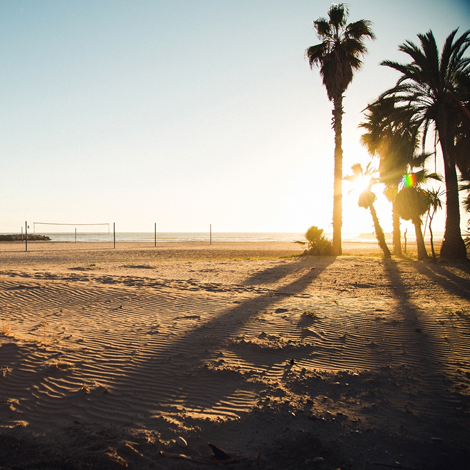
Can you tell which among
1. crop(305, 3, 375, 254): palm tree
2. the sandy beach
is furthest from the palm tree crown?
the sandy beach

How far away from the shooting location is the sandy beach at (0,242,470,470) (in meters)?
2.92

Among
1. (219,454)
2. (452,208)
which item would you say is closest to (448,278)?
(452,208)

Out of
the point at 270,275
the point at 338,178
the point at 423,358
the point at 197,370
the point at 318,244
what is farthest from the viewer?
the point at 318,244

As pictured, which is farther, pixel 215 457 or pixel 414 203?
pixel 414 203

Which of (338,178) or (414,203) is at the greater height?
(338,178)

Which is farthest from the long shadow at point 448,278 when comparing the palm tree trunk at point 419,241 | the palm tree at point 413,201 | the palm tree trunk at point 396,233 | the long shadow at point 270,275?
the palm tree trunk at point 396,233

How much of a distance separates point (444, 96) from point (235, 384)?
690 inches

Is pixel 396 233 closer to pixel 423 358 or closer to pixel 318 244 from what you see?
pixel 318 244

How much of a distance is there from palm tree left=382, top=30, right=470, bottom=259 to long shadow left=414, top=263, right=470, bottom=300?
2.41m

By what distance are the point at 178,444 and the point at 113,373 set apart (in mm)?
1747

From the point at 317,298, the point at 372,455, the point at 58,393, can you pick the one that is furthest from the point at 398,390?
the point at 317,298

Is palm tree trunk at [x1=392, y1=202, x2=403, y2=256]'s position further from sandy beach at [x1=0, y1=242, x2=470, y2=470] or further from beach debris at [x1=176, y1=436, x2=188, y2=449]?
beach debris at [x1=176, y1=436, x2=188, y2=449]

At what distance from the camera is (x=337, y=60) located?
1980 cm

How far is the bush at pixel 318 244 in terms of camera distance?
21.0 m
